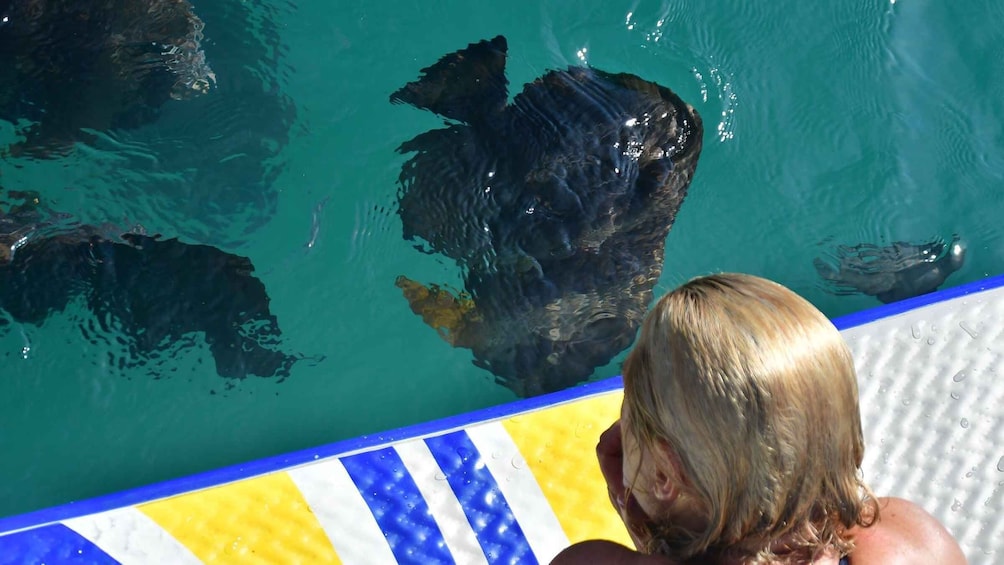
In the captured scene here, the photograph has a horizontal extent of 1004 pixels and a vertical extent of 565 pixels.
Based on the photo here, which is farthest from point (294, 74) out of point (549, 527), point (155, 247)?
point (549, 527)

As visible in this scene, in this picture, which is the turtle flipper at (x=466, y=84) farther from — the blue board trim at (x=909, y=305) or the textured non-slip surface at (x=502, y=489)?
the blue board trim at (x=909, y=305)

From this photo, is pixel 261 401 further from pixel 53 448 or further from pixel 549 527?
pixel 549 527

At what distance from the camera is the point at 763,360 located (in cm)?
123

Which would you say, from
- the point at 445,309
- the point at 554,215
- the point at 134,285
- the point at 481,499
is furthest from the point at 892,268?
the point at 134,285

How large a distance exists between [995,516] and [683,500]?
245 centimetres

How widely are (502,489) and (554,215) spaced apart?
3.80ft

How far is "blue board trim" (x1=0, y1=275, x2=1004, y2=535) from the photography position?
10.1 ft

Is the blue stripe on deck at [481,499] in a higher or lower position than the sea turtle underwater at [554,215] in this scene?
lower

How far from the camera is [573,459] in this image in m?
3.31

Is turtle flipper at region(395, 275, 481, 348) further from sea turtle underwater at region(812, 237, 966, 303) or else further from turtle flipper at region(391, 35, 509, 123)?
sea turtle underwater at region(812, 237, 966, 303)

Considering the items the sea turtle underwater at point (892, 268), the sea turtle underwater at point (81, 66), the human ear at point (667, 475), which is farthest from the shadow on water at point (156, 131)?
the human ear at point (667, 475)

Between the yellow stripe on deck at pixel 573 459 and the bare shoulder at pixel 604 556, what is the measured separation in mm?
1669

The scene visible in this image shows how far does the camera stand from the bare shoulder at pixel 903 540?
1559 mm

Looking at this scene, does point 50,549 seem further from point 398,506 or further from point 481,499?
Result: point 481,499
